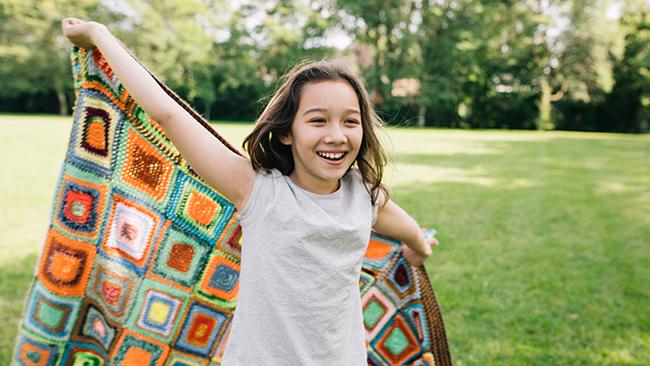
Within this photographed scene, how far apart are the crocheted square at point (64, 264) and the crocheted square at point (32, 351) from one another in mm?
190

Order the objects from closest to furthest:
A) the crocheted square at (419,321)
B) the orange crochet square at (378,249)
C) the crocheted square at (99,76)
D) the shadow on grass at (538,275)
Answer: the crocheted square at (99,76) < the orange crochet square at (378,249) < the crocheted square at (419,321) < the shadow on grass at (538,275)

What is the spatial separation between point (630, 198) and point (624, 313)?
554 cm

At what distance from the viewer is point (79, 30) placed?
5.65 ft

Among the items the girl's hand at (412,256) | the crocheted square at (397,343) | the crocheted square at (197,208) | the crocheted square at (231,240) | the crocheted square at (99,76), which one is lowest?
the crocheted square at (397,343)

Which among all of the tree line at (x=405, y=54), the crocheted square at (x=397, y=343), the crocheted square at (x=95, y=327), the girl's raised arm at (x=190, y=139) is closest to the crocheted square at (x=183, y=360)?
the crocheted square at (x=95, y=327)

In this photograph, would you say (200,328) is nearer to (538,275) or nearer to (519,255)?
(538,275)

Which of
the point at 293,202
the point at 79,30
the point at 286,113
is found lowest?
the point at 293,202

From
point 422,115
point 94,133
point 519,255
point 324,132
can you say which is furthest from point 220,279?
point 422,115

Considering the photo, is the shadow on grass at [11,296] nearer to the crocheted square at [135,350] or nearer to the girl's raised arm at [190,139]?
the crocheted square at [135,350]

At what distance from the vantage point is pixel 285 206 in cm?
155

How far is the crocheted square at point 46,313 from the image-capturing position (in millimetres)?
1938

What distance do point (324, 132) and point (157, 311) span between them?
41.5 inches

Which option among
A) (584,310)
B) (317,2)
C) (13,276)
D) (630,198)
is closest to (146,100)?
(13,276)

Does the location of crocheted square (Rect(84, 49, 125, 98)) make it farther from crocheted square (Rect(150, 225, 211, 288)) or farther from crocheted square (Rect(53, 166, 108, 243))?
crocheted square (Rect(150, 225, 211, 288))
